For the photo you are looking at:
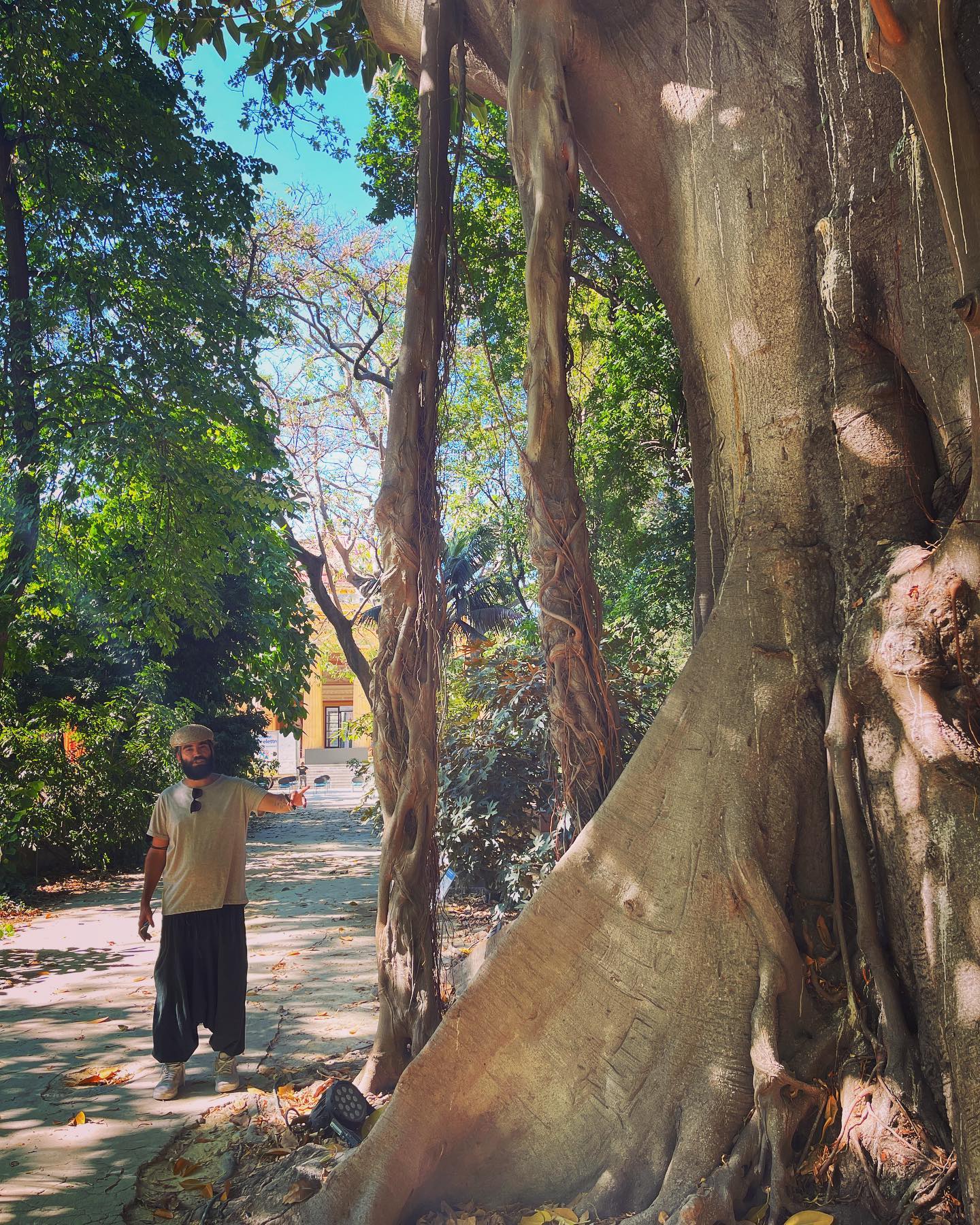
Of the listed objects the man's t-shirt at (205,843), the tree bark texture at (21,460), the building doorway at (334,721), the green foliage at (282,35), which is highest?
the green foliage at (282,35)

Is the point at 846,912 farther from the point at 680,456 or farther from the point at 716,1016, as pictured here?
the point at 680,456

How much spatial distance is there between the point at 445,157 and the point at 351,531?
18.2 meters

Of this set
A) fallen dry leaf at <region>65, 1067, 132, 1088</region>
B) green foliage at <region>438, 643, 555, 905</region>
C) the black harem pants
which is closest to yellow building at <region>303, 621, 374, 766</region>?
green foliage at <region>438, 643, 555, 905</region>

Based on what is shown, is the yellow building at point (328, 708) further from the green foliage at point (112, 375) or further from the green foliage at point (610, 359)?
the green foliage at point (610, 359)

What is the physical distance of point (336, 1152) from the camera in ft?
12.2

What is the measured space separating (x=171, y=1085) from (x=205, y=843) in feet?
3.79

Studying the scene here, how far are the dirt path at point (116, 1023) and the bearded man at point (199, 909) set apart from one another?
0.85 ft

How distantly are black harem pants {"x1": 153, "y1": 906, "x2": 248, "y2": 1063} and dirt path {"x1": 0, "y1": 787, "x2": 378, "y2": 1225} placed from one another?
0.25 metres

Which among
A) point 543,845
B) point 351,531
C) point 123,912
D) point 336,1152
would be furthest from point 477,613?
point 336,1152

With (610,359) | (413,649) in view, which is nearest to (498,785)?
(413,649)

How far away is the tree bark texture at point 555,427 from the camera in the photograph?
4.24 metres

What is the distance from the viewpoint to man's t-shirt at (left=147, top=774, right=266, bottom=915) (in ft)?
16.0

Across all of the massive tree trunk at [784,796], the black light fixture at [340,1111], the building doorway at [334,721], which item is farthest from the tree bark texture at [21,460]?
the building doorway at [334,721]

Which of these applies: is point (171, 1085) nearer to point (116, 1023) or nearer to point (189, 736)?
point (116, 1023)
